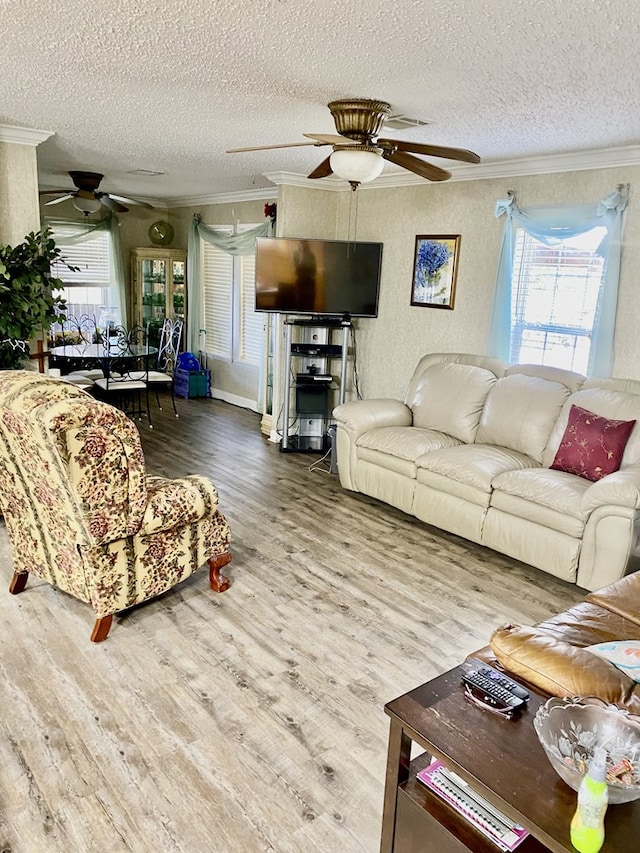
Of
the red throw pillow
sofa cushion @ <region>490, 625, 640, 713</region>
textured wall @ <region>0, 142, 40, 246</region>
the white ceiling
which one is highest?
the white ceiling

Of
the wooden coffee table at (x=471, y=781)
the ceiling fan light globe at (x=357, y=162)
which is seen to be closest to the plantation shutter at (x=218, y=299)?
the ceiling fan light globe at (x=357, y=162)

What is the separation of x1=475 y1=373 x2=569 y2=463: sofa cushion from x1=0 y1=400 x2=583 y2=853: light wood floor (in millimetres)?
806

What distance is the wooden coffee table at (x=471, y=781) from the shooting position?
1.26m

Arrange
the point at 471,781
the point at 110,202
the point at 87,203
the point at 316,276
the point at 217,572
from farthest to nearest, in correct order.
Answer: the point at 110,202 < the point at 87,203 < the point at 316,276 < the point at 217,572 < the point at 471,781

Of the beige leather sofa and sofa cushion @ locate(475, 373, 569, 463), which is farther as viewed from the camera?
sofa cushion @ locate(475, 373, 569, 463)

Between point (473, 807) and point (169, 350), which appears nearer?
point (473, 807)

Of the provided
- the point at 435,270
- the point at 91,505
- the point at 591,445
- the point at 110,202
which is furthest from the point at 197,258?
the point at 91,505

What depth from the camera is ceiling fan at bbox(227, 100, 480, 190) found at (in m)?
3.03

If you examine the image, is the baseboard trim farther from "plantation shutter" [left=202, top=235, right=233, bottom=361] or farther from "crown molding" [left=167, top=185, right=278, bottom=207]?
"crown molding" [left=167, top=185, right=278, bottom=207]

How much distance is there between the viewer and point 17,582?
10.7 feet

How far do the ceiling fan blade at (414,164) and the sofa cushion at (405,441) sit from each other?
A: 1.73m

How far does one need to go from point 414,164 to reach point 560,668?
2662mm

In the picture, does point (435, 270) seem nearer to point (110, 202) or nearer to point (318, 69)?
point (318, 69)

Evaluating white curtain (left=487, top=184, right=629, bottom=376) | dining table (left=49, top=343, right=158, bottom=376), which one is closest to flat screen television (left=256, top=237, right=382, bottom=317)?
white curtain (left=487, top=184, right=629, bottom=376)
